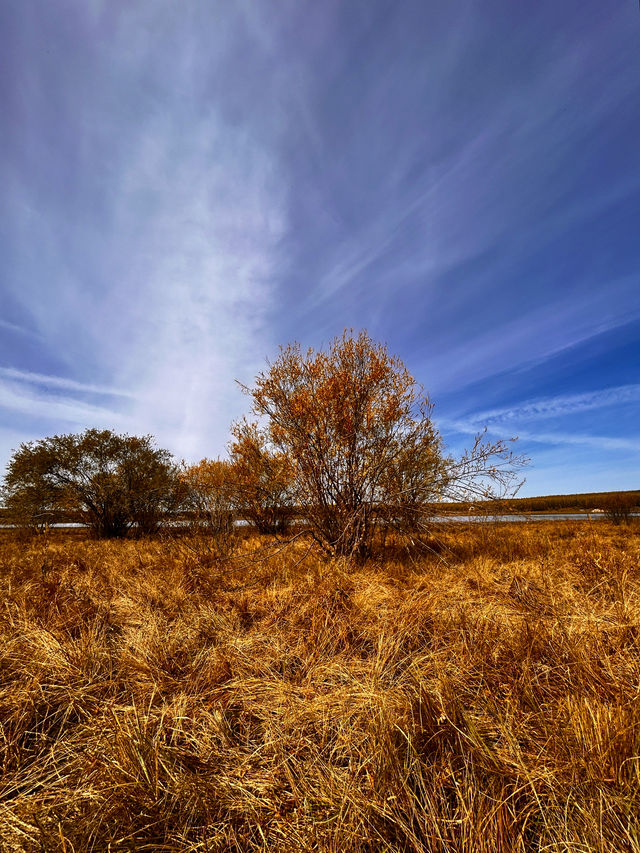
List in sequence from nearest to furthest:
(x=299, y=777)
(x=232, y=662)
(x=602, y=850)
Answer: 1. (x=602, y=850)
2. (x=299, y=777)
3. (x=232, y=662)

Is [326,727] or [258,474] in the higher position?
[258,474]

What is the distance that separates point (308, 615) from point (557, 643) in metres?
2.15

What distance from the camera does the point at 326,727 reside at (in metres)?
1.83

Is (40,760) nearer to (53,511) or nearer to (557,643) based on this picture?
(557,643)

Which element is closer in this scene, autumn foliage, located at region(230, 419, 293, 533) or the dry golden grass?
the dry golden grass

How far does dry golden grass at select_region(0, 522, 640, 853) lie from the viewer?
128 centimetres

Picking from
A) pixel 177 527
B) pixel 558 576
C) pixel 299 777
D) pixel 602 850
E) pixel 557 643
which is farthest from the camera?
pixel 177 527

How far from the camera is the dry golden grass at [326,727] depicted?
1.28 metres

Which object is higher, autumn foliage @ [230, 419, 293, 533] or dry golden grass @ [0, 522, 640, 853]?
autumn foliage @ [230, 419, 293, 533]

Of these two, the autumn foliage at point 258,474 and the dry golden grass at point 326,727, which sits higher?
the autumn foliage at point 258,474

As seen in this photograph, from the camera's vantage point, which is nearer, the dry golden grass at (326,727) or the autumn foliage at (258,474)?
the dry golden grass at (326,727)

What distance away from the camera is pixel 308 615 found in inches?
145

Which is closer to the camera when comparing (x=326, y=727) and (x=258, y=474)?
(x=326, y=727)

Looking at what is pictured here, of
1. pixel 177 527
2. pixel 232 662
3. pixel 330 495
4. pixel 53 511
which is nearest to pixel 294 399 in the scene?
pixel 330 495
